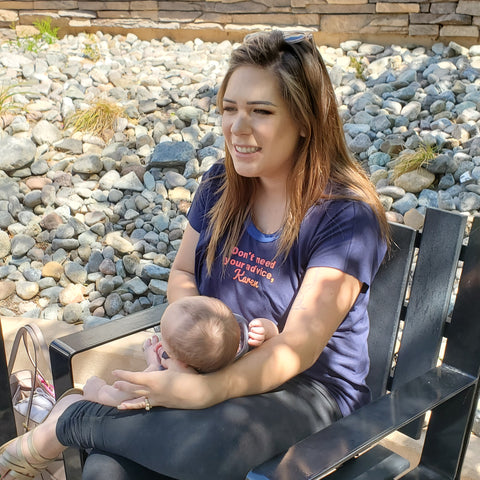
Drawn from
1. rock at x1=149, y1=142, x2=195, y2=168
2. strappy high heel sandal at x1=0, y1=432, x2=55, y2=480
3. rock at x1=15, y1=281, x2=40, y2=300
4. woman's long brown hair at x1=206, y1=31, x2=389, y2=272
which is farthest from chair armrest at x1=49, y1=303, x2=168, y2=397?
rock at x1=149, y1=142, x2=195, y2=168

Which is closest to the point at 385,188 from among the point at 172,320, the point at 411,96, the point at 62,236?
the point at 411,96

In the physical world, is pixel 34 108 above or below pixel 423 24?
below

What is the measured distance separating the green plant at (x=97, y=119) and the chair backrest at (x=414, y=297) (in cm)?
333

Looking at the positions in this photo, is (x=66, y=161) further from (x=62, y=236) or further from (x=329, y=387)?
(x=329, y=387)

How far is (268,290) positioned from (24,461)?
2.84ft

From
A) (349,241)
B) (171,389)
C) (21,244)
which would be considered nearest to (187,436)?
(171,389)

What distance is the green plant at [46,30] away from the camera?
264 inches

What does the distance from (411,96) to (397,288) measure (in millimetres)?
3217

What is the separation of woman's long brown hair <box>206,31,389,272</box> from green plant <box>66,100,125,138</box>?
3.08 metres

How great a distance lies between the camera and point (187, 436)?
1.59 m

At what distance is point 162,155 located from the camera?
4520 millimetres

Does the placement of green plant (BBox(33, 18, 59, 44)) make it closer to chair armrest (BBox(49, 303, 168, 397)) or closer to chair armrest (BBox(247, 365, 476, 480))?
chair armrest (BBox(49, 303, 168, 397))

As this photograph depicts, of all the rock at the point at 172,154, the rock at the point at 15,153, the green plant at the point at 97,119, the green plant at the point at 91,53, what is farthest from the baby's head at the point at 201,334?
the green plant at the point at 91,53

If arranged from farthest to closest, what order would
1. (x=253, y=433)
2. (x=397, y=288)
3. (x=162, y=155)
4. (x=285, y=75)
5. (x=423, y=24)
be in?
(x=423, y=24) → (x=162, y=155) → (x=397, y=288) → (x=285, y=75) → (x=253, y=433)
